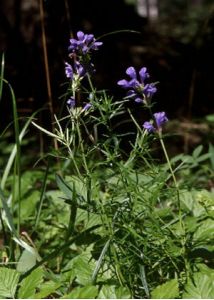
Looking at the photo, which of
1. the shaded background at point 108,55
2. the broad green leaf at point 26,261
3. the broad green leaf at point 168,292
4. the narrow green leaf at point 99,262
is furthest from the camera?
the shaded background at point 108,55

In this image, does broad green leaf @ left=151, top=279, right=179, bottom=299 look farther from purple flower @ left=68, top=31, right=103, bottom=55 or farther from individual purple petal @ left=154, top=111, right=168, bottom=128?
purple flower @ left=68, top=31, right=103, bottom=55

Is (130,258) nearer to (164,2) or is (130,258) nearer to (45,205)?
(45,205)

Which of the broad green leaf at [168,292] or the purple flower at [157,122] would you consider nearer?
the broad green leaf at [168,292]

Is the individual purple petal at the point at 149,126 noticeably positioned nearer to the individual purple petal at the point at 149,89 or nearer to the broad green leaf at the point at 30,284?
the individual purple petal at the point at 149,89

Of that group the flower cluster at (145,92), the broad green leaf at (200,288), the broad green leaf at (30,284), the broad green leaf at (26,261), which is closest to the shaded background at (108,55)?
the broad green leaf at (26,261)

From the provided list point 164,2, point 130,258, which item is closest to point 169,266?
point 130,258

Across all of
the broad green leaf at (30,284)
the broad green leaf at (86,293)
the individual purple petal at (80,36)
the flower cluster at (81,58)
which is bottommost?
the broad green leaf at (30,284)
